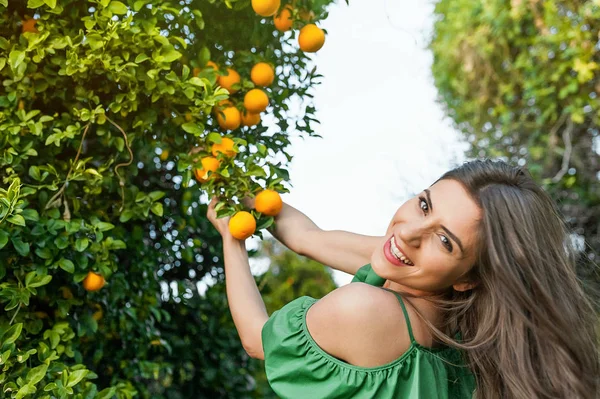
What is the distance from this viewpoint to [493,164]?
59.7 inches

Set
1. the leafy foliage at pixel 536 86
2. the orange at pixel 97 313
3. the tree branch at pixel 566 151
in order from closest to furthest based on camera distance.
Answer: the orange at pixel 97 313
the leafy foliage at pixel 536 86
the tree branch at pixel 566 151

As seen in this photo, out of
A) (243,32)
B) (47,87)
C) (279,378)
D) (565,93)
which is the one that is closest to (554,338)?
(279,378)

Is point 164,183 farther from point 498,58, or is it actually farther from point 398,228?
point 498,58

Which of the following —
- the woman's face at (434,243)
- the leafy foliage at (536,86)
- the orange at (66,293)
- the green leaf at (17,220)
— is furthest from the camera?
the leafy foliage at (536,86)

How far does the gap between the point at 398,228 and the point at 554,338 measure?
0.41 meters

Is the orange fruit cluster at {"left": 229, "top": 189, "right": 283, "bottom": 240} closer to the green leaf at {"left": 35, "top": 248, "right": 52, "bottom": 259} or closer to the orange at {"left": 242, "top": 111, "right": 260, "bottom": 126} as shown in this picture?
the orange at {"left": 242, "top": 111, "right": 260, "bottom": 126}

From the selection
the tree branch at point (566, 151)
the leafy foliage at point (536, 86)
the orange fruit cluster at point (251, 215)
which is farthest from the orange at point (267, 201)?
the tree branch at point (566, 151)

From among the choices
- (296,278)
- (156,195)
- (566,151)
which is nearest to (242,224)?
(156,195)

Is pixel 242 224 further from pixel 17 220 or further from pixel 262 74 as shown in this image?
pixel 17 220

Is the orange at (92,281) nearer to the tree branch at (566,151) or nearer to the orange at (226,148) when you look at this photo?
the orange at (226,148)

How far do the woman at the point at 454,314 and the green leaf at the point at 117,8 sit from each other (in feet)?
2.31

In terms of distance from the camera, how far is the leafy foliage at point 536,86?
388 cm

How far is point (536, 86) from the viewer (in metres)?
4.18

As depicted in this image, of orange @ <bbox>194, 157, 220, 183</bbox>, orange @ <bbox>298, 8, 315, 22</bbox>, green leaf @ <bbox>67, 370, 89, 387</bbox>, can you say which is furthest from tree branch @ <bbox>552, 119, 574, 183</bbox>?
green leaf @ <bbox>67, 370, 89, 387</bbox>
